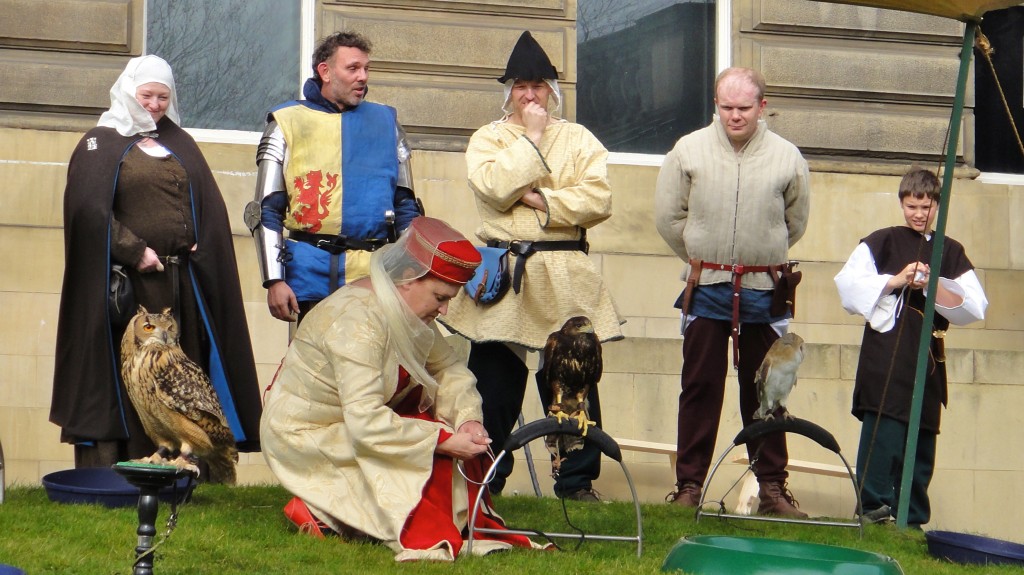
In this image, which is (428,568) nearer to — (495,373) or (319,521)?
(319,521)

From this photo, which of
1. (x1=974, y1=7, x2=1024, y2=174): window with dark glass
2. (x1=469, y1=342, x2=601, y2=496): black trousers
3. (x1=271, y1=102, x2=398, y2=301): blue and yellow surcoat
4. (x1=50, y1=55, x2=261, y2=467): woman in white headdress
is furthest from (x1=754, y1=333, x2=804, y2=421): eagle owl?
(x1=974, y1=7, x2=1024, y2=174): window with dark glass

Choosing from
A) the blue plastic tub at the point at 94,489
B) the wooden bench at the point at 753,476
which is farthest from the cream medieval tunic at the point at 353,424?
the wooden bench at the point at 753,476

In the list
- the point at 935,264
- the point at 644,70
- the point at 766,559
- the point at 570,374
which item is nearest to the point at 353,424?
the point at 570,374

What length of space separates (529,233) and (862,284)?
5.46ft

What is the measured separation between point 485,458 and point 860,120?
17.4ft

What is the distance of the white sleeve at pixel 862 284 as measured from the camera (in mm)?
7316

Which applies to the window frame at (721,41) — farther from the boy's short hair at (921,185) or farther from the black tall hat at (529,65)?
the black tall hat at (529,65)

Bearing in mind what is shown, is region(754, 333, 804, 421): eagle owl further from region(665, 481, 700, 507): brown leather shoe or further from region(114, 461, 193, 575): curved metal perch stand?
region(114, 461, 193, 575): curved metal perch stand

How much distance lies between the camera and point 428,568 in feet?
16.9

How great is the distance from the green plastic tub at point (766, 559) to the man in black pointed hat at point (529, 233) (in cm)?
158

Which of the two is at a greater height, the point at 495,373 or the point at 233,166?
the point at 233,166

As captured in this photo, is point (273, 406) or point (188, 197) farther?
point (188, 197)

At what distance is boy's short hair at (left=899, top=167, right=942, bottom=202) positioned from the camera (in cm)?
736

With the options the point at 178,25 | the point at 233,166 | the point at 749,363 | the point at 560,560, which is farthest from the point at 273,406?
the point at 178,25
